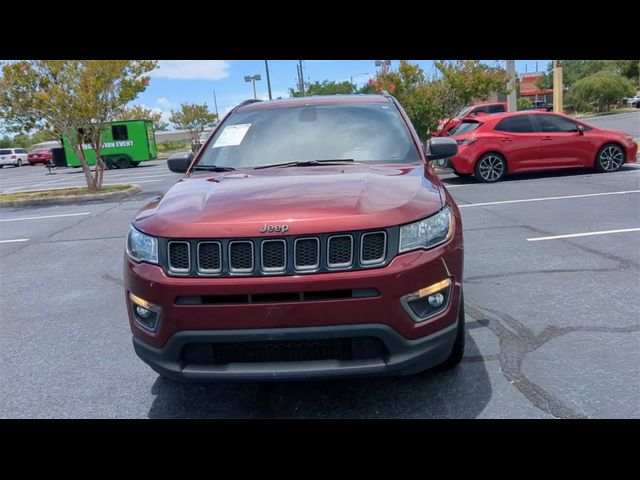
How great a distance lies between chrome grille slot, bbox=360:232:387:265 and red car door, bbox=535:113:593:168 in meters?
10.9

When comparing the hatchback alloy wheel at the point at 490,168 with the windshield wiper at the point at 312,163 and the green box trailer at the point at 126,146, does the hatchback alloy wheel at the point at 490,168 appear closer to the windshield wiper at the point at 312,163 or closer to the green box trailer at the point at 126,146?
the windshield wiper at the point at 312,163

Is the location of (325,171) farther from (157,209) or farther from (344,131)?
(157,209)

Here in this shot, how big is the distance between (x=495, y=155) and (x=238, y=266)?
10.8 meters

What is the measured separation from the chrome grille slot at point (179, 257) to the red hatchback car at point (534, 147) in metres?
10.4

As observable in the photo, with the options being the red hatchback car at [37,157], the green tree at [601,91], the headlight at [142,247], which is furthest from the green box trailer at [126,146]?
the green tree at [601,91]

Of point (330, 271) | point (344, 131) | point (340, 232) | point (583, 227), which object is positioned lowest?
point (583, 227)

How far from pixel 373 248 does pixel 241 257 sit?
62 cm

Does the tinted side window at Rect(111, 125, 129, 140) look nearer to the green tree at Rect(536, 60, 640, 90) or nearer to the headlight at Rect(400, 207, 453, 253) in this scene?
the headlight at Rect(400, 207, 453, 253)

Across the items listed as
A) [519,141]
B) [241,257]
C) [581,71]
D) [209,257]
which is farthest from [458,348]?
[581,71]

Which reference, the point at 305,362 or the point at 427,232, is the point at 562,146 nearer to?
the point at 427,232
